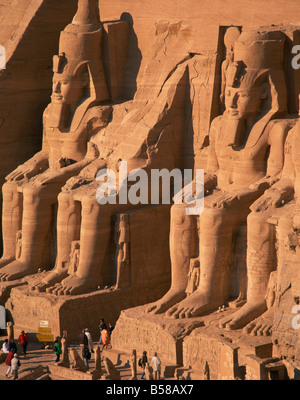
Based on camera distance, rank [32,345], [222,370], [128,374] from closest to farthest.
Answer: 1. [222,370]
2. [128,374]
3. [32,345]

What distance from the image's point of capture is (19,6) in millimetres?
27578

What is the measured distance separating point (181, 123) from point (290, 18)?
9.80 ft

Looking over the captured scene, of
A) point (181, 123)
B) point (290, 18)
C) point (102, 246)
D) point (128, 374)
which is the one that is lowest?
point (128, 374)

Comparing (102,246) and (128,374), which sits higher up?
(102,246)

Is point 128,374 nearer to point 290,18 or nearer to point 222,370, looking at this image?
point 222,370

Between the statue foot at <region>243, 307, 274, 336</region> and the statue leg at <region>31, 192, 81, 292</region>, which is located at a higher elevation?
the statue leg at <region>31, 192, 81, 292</region>

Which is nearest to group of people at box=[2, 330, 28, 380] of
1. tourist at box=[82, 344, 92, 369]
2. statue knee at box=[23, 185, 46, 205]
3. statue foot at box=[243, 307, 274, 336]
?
tourist at box=[82, 344, 92, 369]

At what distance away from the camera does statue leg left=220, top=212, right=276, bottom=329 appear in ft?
72.2

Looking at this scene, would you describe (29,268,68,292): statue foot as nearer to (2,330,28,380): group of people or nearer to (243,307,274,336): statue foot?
(2,330,28,380): group of people

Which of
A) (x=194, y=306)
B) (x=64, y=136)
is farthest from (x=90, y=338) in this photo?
(x=64, y=136)

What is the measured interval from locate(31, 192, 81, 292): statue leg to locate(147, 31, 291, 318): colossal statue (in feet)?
7.56

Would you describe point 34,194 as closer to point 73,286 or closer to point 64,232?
point 64,232

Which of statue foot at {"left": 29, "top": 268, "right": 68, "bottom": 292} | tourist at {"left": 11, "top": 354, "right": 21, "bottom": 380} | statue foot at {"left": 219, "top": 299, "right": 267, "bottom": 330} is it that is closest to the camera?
statue foot at {"left": 219, "top": 299, "right": 267, "bottom": 330}

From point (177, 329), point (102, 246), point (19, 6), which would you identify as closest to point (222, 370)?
point (177, 329)
